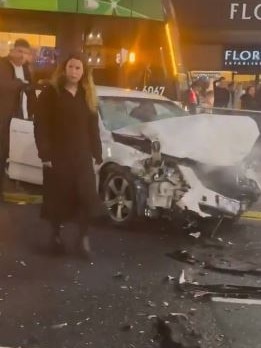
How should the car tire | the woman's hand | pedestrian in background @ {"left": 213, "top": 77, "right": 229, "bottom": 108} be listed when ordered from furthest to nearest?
pedestrian in background @ {"left": 213, "top": 77, "right": 229, "bottom": 108}, the car tire, the woman's hand

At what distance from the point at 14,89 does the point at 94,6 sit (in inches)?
89.6

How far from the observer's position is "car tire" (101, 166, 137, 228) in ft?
22.7

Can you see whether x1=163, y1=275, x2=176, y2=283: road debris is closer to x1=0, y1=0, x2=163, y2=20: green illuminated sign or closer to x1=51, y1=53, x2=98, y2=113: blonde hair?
x1=51, y1=53, x2=98, y2=113: blonde hair

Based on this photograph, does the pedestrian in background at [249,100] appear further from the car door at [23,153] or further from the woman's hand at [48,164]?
the woman's hand at [48,164]

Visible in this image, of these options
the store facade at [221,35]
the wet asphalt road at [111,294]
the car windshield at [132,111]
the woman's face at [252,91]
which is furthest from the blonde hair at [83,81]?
the store facade at [221,35]

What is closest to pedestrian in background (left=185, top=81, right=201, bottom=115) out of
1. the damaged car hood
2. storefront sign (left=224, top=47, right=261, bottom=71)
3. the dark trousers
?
the damaged car hood

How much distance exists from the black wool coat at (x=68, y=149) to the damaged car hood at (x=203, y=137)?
1.11 meters

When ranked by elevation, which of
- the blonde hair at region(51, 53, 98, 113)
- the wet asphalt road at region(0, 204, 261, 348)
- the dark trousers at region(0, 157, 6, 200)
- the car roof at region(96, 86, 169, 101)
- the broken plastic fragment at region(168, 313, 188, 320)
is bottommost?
the wet asphalt road at region(0, 204, 261, 348)

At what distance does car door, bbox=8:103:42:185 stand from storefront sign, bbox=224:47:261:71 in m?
9.03

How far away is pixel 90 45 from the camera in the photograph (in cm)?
907

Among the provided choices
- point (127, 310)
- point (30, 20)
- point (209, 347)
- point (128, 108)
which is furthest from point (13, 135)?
point (209, 347)

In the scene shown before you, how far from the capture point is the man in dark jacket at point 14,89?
311 inches

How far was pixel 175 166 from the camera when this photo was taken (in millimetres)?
6773

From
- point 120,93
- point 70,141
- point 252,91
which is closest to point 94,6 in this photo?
point 120,93
